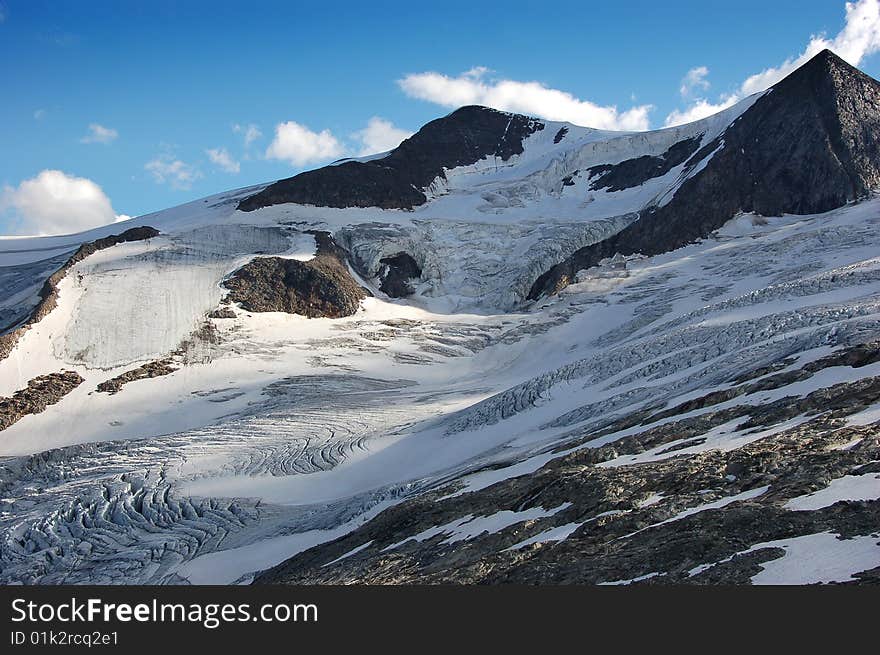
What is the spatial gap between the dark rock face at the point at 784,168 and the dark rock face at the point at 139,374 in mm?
Result: 31625

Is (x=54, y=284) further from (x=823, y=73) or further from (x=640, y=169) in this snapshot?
(x=823, y=73)

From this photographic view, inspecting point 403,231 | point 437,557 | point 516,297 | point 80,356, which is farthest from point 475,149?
point 437,557

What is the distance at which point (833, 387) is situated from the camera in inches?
714

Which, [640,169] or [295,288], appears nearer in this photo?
[295,288]

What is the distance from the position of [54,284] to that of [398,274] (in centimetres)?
2781

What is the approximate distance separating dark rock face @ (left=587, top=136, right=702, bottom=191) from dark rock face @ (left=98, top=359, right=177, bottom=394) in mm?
52643

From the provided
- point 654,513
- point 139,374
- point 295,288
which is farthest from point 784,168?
point 654,513

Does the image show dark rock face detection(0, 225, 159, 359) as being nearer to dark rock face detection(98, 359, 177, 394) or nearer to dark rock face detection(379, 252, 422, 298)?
dark rock face detection(98, 359, 177, 394)

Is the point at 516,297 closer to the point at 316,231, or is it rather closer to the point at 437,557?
the point at 316,231

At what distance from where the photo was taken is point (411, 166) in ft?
308

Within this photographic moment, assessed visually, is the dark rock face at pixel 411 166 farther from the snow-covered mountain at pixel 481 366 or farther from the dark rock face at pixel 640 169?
the dark rock face at pixel 640 169

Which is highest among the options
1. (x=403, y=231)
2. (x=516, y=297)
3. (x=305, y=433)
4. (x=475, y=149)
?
(x=475, y=149)

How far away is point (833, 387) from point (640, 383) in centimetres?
1209

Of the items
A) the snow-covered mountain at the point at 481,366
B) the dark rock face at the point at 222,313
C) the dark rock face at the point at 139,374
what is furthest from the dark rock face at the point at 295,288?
the dark rock face at the point at 139,374
